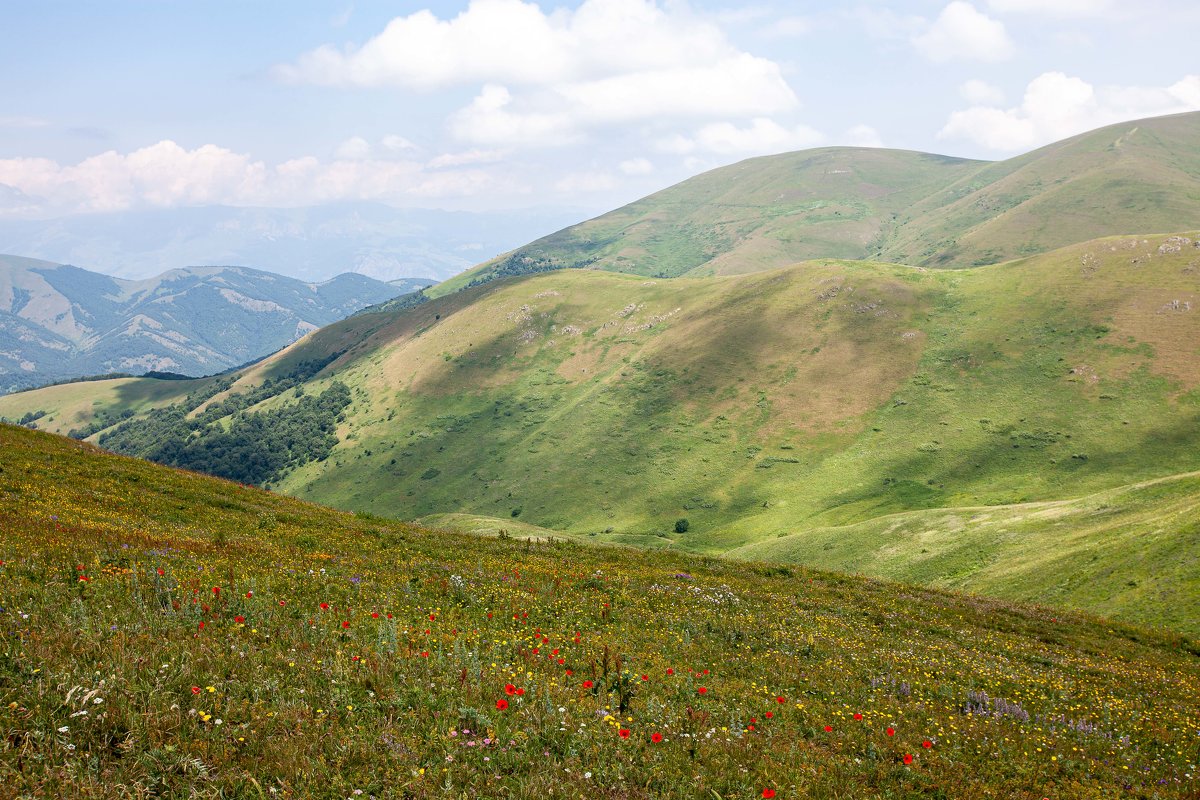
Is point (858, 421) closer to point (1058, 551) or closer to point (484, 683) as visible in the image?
point (1058, 551)

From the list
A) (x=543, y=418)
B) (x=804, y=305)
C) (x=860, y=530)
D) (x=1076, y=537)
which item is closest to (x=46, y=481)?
(x=1076, y=537)

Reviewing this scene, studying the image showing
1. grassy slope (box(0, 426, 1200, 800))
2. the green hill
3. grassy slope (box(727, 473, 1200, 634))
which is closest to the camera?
grassy slope (box(0, 426, 1200, 800))

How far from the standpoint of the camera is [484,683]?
33.1 feet

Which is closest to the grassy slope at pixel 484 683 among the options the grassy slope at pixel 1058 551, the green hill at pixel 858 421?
the grassy slope at pixel 1058 551

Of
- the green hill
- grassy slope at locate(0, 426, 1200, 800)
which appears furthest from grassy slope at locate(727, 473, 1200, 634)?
grassy slope at locate(0, 426, 1200, 800)

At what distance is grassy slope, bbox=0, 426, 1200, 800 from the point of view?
743 centimetres

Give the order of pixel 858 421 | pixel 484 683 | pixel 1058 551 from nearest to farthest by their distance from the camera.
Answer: pixel 484 683 < pixel 1058 551 < pixel 858 421

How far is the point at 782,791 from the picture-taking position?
869 centimetres

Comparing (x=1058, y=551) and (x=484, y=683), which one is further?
(x=1058, y=551)

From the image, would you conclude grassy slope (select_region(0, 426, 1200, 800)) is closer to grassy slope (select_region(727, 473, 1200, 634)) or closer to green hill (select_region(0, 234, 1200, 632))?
grassy slope (select_region(727, 473, 1200, 634))

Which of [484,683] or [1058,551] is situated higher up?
[484,683]

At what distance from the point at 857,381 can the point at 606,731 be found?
476 feet

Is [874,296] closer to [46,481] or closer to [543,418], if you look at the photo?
[543,418]

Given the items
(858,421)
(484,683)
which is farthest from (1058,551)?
(858,421)
